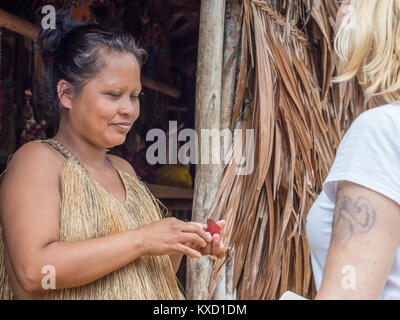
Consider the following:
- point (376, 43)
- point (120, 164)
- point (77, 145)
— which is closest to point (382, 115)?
point (376, 43)

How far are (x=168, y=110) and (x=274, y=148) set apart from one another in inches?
111

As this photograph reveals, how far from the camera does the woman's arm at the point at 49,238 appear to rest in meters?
1.10

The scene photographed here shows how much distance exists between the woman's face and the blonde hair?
73cm

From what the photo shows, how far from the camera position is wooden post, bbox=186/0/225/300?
5.77 feet

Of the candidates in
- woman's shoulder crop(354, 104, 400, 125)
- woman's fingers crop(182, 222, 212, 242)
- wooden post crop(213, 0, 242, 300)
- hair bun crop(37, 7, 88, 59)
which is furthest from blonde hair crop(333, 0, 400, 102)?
wooden post crop(213, 0, 242, 300)

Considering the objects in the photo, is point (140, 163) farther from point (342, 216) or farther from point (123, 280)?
point (342, 216)

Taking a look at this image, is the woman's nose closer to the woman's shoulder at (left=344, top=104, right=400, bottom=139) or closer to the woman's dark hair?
the woman's dark hair

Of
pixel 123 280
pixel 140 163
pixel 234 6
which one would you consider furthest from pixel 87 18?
pixel 123 280

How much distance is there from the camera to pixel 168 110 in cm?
469

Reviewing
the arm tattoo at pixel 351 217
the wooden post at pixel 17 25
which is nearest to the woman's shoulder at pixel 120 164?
the wooden post at pixel 17 25

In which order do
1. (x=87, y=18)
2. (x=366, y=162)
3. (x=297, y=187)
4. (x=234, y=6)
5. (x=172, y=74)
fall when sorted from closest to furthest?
(x=366, y=162)
(x=234, y=6)
(x=297, y=187)
(x=87, y=18)
(x=172, y=74)

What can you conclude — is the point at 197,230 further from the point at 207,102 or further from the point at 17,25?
the point at 17,25

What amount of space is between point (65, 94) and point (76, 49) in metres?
0.14

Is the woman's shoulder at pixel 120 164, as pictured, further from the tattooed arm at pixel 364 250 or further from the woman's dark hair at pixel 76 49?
the tattooed arm at pixel 364 250
